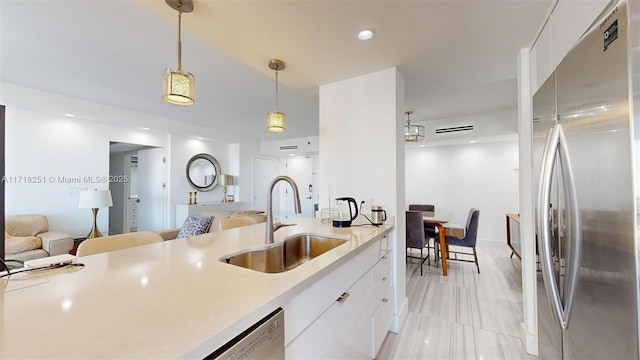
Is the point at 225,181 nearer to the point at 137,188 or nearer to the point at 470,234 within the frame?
the point at 137,188

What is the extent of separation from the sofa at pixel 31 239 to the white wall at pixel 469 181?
582cm

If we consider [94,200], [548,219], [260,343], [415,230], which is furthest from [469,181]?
[94,200]

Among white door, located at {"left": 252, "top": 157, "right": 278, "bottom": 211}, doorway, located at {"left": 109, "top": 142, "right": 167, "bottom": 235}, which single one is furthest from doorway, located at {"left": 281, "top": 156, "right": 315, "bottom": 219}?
doorway, located at {"left": 109, "top": 142, "right": 167, "bottom": 235}

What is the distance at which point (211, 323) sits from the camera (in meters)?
0.58

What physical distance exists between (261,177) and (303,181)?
1.20 m

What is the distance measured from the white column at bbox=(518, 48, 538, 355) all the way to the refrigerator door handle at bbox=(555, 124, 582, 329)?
3.31 ft

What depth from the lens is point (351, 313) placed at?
1.25 meters

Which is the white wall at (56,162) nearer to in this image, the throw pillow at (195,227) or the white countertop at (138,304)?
the throw pillow at (195,227)

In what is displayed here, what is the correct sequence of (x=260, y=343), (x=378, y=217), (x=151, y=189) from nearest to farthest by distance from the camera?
(x=260, y=343)
(x=378, y=217)
(x=151, y=189)

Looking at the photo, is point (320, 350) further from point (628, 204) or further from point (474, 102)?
point (474, 102)

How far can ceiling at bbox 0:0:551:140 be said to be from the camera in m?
1.57

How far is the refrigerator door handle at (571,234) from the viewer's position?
92 centimetres

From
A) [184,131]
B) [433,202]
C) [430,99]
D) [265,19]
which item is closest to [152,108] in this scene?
[184,131]

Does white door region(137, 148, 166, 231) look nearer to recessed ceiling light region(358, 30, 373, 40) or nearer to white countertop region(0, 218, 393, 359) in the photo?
white countertop region(0, 218, 393, 359)
